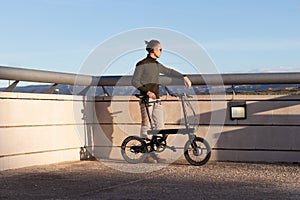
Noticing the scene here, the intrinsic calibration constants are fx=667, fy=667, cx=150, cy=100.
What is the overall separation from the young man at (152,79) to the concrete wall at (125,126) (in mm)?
776

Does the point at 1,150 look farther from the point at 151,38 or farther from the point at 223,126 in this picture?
the point at 223,126

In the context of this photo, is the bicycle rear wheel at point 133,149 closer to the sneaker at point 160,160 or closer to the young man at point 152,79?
the young man at point 152,79

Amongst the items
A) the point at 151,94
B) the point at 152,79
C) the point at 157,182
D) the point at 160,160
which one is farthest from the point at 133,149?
the point at 157,182

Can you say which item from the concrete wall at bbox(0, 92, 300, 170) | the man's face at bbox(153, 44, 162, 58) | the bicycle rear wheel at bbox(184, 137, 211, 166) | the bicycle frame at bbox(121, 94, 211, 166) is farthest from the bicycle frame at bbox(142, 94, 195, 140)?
the man's face at bbox(153, 44, 162, 58)

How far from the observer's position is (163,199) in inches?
265

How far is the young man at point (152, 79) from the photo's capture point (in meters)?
10.2

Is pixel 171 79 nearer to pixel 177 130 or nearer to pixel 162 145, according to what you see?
pixel 177 130

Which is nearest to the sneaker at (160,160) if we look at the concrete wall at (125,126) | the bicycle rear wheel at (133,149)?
the concrete wall at (125,126)

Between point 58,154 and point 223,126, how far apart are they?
271 centimetres

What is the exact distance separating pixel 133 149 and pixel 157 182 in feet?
7.69

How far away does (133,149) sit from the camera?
1049 centimetres

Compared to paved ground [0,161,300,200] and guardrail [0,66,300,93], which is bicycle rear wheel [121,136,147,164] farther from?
guardrail [0,66,300,93]

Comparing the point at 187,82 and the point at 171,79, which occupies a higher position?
the point at 171,79

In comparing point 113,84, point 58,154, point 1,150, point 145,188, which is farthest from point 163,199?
point 113,84
